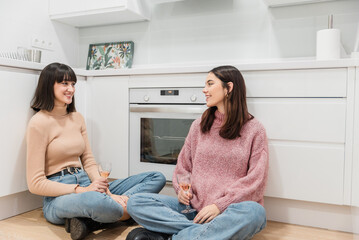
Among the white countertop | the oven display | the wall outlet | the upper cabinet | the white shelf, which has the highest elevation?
the upper cabinet

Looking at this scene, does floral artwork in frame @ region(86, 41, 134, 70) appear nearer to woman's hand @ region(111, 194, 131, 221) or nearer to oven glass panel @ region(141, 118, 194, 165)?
oven glass panel @ region(141, 118, 194, 165)

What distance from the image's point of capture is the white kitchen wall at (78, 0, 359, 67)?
224 centimetres

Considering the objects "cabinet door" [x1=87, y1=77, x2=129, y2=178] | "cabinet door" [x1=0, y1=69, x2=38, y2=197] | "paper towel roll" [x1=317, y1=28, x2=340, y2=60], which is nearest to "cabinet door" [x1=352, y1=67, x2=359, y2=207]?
"paper towel roll" [x1=317, y1=28, x2=340, y2=60]

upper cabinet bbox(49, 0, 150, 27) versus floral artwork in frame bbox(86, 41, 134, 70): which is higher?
upper cabinet bbox(49, 0, 150, 27)

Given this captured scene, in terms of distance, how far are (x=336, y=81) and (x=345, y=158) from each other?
38 centimetres

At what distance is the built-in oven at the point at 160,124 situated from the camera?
6.84ft

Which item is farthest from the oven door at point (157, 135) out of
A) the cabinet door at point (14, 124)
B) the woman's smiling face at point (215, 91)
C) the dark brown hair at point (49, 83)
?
the cabinet door at point (14, 124)

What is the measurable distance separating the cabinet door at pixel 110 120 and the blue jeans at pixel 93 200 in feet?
0.96

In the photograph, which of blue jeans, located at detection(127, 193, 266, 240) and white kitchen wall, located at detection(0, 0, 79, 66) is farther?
white kitchen wall, located at detection(0, 0, 79, 66)

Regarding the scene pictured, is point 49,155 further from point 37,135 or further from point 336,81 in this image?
point 336,81

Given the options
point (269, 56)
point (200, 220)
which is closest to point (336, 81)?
point (269, 56)

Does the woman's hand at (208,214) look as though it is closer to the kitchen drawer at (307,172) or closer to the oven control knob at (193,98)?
the kitchen drawer at (307,172)

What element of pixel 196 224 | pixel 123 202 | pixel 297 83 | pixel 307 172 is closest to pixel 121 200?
pixel 123 202

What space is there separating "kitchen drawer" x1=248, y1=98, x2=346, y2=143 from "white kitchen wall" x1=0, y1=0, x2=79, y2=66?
67.0 inches
